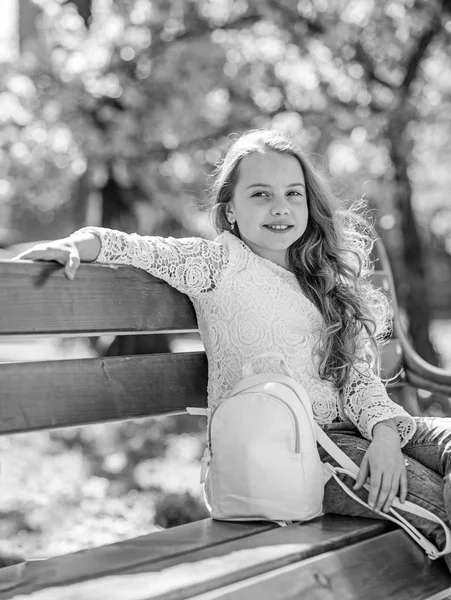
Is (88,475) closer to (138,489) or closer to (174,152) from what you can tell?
(138,489)

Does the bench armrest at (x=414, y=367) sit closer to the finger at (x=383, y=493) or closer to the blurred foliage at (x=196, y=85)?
the finger at (x=383, y=493)

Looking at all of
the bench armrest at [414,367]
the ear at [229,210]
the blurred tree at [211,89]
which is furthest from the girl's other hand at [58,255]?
the blurred tree at [211,89]

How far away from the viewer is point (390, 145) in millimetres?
5820

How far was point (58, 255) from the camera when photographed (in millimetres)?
2082

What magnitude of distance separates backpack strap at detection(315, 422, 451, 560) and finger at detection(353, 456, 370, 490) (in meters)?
0.02

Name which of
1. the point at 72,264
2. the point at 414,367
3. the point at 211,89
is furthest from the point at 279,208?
the point at 211,89

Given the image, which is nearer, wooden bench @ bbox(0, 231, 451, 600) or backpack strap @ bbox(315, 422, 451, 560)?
wooden bench @ bbox(0, 231, 451, 600)

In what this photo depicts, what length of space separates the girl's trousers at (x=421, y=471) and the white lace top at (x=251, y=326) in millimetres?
47

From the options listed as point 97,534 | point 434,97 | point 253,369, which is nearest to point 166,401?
point 253,369

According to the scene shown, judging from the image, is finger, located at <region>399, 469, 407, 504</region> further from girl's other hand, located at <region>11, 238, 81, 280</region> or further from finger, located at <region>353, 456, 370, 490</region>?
girl's other hand, located at <region>11, 238, 81, 280</region>

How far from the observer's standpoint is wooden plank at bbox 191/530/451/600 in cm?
170

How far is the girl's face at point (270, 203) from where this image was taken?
258 centimetres

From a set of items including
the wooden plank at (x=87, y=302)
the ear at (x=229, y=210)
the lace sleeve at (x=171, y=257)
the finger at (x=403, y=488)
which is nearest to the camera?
the wooden plank at (x=87, y=302)

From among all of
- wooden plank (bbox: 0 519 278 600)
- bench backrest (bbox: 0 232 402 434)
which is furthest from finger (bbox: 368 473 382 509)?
bench backrest (bbox: 0 232 402 434)
